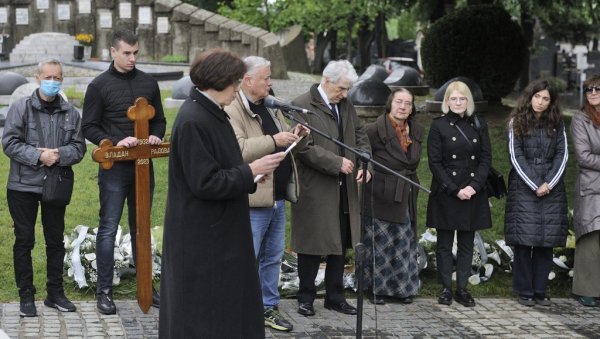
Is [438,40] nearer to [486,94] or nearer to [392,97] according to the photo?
[486,94]

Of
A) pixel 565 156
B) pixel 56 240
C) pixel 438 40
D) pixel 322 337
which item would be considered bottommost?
pixel 322 337

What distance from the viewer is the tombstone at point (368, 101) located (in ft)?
48.7

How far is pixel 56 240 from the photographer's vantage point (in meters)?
8.07

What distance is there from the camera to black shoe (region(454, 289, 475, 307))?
9008 millimetres

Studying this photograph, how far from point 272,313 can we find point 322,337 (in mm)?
444

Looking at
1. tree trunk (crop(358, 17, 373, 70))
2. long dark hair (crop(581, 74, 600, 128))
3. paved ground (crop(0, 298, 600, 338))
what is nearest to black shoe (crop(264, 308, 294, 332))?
paved ground (crop(0, 298, 600, 338))

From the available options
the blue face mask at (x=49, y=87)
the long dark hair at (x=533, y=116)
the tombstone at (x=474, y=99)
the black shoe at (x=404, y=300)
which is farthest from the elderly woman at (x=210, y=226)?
the tombstone at (x=474, y=99)

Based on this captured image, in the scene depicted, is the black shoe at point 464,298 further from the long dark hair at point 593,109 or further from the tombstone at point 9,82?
the tombstone at point 9,82

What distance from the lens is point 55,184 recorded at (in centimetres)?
780

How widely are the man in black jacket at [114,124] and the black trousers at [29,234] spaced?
0.31 metres

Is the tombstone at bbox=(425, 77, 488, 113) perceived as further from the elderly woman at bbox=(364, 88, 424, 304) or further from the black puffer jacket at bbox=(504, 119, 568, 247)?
the elderly woman at bbox=(364, 88, 424, 304)

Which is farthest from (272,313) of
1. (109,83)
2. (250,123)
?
(109,83)

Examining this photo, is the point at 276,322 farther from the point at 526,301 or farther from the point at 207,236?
the point at 207,236

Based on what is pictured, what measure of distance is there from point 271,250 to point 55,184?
5.29 feet
